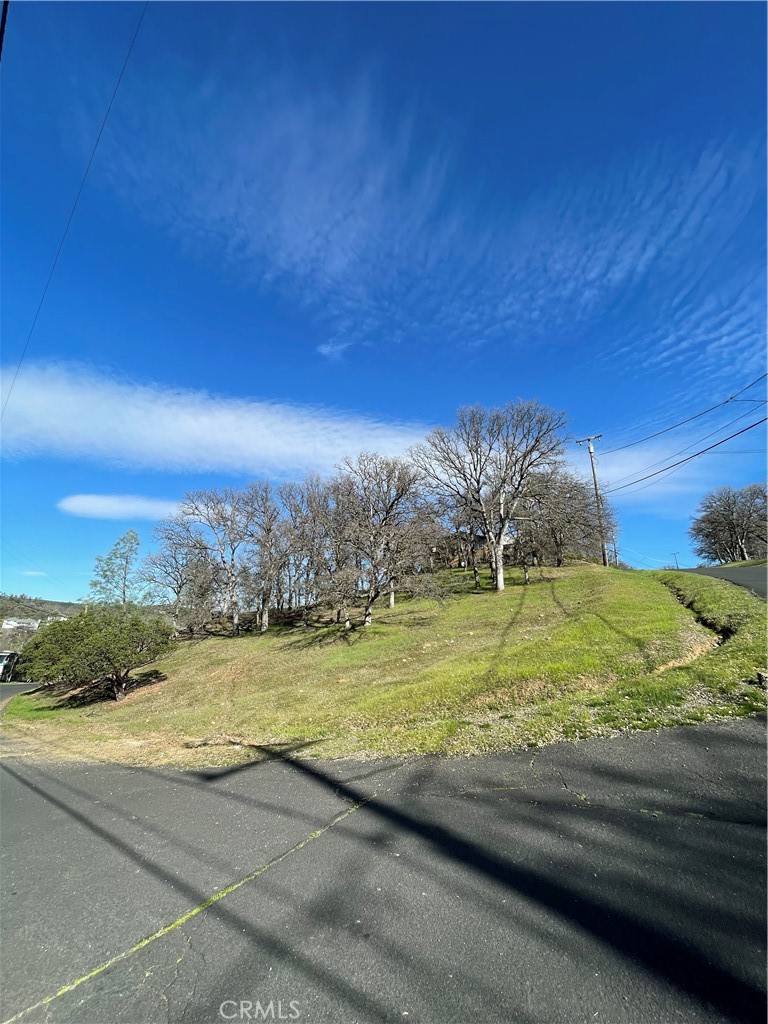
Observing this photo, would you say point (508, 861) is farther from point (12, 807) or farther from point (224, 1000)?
point (12, 807)

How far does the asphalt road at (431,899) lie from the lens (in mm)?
2467

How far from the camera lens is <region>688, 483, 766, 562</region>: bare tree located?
5688 cm

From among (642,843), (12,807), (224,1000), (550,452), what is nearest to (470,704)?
(642,843)

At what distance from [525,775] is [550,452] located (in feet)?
97.9

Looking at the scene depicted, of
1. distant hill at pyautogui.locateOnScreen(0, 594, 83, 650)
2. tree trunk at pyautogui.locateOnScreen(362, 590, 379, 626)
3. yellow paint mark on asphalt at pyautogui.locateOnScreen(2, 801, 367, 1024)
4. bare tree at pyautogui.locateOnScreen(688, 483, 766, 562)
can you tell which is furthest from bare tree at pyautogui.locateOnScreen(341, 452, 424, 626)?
distant hill at pyautogui.locateOnScreen(0, 594, 83, 650)

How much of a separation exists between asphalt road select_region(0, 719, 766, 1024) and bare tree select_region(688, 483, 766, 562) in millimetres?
65059

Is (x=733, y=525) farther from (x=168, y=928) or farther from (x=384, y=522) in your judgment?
(x=168, y=928)

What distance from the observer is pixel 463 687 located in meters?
9.77

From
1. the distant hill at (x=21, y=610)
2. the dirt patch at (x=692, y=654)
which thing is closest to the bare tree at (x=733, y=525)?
the dirt patch at (x=692, y=654)

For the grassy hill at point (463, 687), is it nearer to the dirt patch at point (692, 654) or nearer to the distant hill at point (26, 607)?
the dirt patch at point (692, 654)

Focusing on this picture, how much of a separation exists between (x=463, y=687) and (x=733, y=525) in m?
66.1

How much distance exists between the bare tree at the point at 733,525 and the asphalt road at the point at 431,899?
65059 millimetres

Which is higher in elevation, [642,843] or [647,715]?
[647,715]

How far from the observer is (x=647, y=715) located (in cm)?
629
